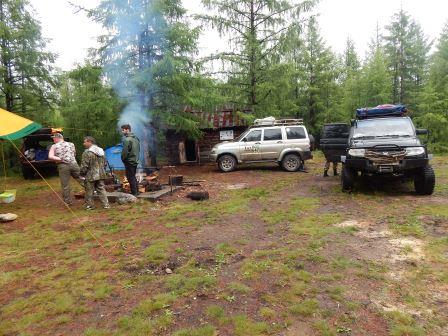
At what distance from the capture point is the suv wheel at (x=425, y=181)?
26.3ft

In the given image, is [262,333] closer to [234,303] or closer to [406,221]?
[234,303]

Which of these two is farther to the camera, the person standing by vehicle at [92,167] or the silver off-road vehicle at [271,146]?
the silver off-road vehicle at [271,146]

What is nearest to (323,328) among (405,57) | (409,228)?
(409,228)

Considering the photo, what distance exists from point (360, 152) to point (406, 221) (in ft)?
7.98

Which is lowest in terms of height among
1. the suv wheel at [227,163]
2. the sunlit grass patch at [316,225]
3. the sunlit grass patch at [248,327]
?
the sunlit grass patch at [248,327]

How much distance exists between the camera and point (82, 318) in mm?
3463

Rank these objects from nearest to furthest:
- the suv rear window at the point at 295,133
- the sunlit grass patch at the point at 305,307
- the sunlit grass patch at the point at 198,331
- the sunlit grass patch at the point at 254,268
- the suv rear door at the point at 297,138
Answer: the sunlit grass patch at the point at 198,331 < the sunlit grass patch at the point at 305,307 < the sunlit grass patch at the point at 254,268 < the suv rear door at the point at 297,138 < the suv rear window at the point at 295,133

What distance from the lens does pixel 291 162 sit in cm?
1388

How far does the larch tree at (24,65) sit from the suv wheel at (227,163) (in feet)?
31.9

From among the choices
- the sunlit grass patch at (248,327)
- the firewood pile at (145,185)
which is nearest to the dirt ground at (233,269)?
the sunlit grass patch at (248,327)

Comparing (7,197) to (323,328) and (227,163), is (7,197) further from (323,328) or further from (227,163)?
(323,328)

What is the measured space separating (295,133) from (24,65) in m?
13.6

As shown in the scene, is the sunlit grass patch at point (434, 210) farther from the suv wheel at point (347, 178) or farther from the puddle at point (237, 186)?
A: the puddle at point (237, 186)

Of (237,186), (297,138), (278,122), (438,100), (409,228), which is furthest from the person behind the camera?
(438,100)
